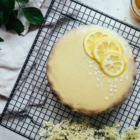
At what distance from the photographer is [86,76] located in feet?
4.99

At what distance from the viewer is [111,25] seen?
66.9 inches

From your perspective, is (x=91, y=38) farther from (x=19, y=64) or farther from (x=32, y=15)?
(x=19, y=64)

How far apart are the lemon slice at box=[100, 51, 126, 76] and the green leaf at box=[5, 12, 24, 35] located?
0.72m

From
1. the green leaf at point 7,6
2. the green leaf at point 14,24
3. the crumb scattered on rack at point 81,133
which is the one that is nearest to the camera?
the crumb scattered on rack at point 81,133

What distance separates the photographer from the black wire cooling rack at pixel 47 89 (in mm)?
1691

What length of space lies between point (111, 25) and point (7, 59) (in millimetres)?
901

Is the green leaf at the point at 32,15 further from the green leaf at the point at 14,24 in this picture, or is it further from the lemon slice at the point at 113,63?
the lemon slice at the point at 113,63

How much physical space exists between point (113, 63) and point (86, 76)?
0.21 meters

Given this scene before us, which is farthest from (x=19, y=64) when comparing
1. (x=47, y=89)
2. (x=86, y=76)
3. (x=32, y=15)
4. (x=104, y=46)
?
(x=104, y=46)

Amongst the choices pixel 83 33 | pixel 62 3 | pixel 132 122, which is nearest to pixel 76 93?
pixel 83 33

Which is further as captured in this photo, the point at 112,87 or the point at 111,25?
the point at 111,25

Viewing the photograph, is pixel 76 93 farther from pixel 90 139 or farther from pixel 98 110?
pixel 90 139

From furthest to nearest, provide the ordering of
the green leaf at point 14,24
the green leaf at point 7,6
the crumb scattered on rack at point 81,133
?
1. the green leaf at point 14,24
2. the green leaf at point 7,6
3. the crumb scattered on rack at point 81,133

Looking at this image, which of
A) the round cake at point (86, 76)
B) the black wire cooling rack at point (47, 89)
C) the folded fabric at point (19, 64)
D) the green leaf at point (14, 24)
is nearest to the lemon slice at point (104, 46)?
the round cake at point (86, 76)
